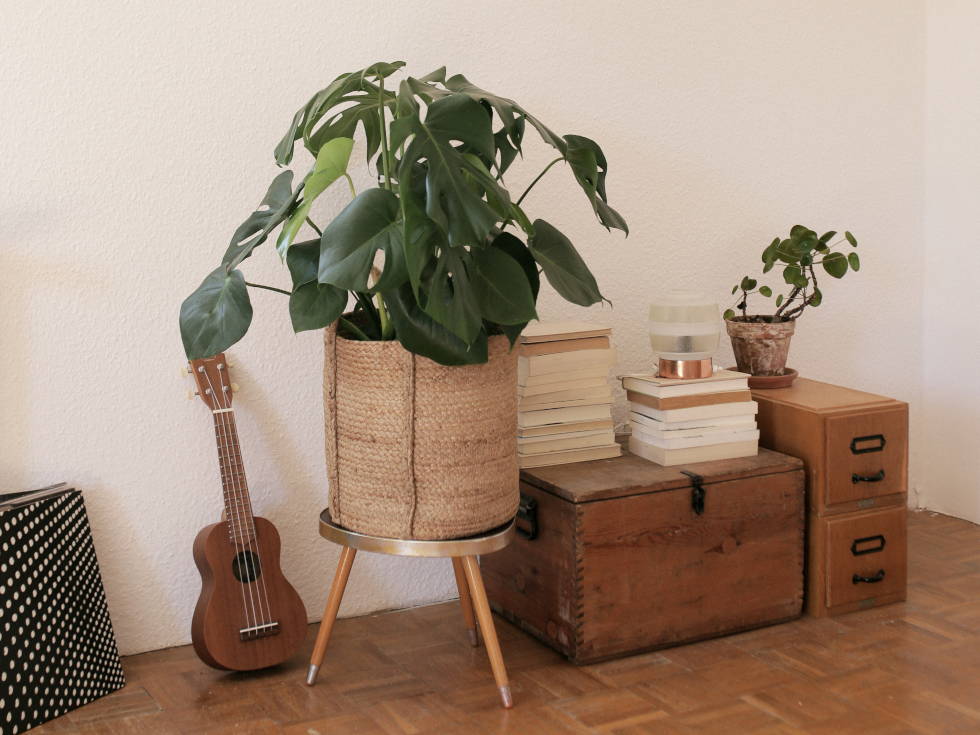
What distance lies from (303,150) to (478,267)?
75 cm

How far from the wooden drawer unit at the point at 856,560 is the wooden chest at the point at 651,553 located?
0.17 ft

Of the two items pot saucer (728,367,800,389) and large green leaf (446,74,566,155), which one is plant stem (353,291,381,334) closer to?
large green leaf (446,74,566,155)

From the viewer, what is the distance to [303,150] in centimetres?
242

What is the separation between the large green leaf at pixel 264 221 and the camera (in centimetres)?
190

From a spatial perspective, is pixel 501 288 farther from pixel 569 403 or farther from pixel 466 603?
pixel 466 603

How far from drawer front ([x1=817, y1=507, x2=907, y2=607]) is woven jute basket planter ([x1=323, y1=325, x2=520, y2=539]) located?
0.91 meters

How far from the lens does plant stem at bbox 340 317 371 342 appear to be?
2068 millimetres

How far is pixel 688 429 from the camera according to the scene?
2.47 metres

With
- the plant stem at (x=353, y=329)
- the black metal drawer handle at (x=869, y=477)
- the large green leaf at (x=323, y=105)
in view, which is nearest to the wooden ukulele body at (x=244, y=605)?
the plant stem at (x=353, y=329)

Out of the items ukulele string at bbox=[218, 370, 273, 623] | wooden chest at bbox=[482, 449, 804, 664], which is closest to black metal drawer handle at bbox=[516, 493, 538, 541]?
wooden chest at bbox=[482, 449, 804, 664]

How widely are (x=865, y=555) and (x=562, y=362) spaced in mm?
881

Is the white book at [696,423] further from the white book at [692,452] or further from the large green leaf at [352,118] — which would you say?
the large green leaf at [352,118]

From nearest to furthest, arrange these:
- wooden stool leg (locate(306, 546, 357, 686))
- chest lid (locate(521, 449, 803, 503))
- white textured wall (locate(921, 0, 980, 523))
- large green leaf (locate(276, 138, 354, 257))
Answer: large green leaf (locate(276, 138, 354, 257)), wooden stool leg (locate(306, 546, 357, 686)), chest lid (locate(521, 449, 803, 503)), white textured wall (locate(921, 0, 980, 523))

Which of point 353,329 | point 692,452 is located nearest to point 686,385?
point 692,452
